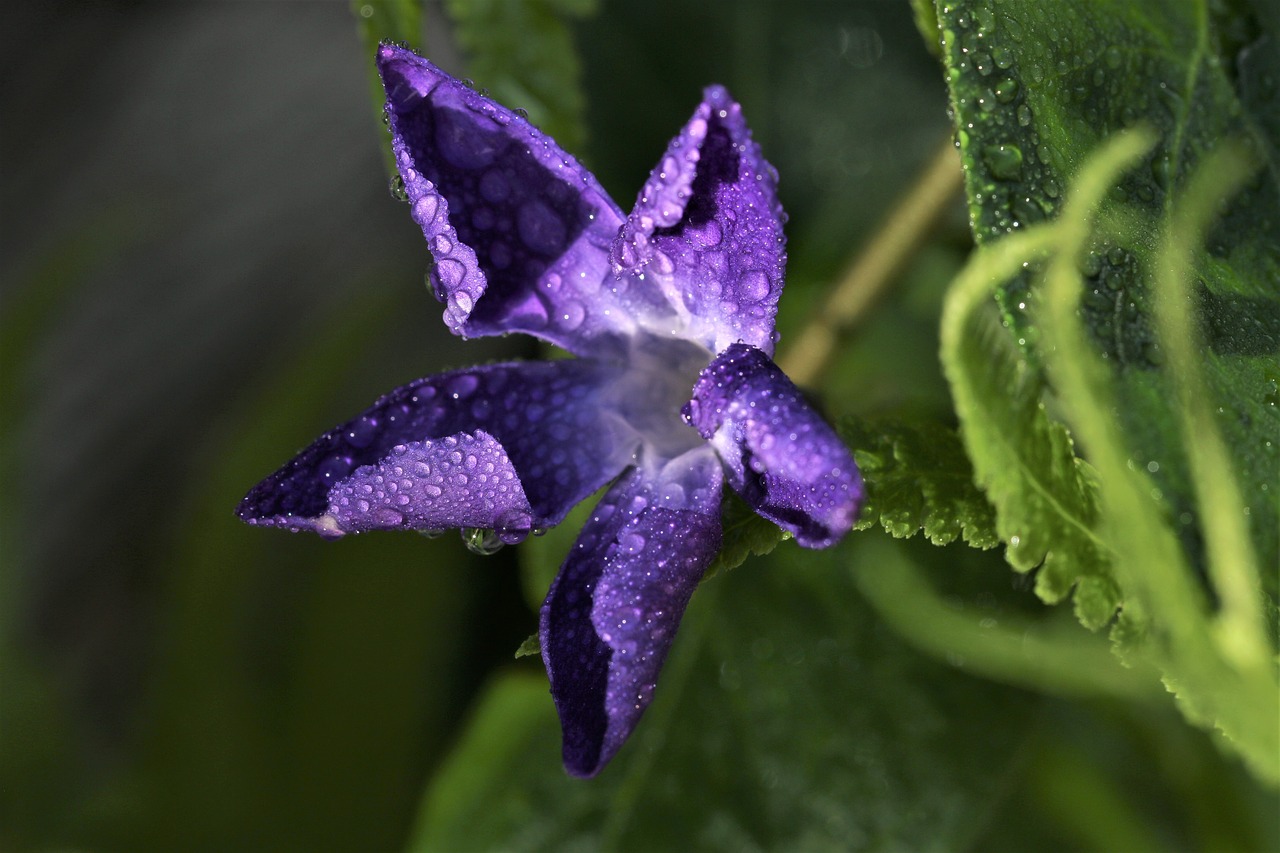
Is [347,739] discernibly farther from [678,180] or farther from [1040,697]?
→ [678,180]

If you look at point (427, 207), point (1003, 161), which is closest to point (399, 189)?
point (427, 207)

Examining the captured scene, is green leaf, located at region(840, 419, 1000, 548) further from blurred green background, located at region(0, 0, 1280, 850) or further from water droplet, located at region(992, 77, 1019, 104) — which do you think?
blurred green background, located at region(0, 0, 1280, 850)

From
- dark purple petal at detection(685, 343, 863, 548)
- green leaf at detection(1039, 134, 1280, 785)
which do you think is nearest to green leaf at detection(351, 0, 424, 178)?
dark purple petal at detection(685, 343, 863, 548)

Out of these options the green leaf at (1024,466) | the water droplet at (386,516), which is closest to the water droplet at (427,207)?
the water droplet at (386,516)

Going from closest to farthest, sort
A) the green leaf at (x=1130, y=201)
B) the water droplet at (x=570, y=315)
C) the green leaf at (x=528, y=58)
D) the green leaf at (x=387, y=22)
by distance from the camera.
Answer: the green leaf at (x=1130, y=201) < the water droplet at (x=570, y=315) < the green leaf at (x=387, y=22) < the green leaf at (x=528, y=58)

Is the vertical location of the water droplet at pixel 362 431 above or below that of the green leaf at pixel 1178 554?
above

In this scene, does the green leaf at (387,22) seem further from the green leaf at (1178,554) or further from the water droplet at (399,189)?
the green leaf at (1178,554)

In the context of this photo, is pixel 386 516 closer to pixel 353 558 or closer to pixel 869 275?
pixel 869 275
